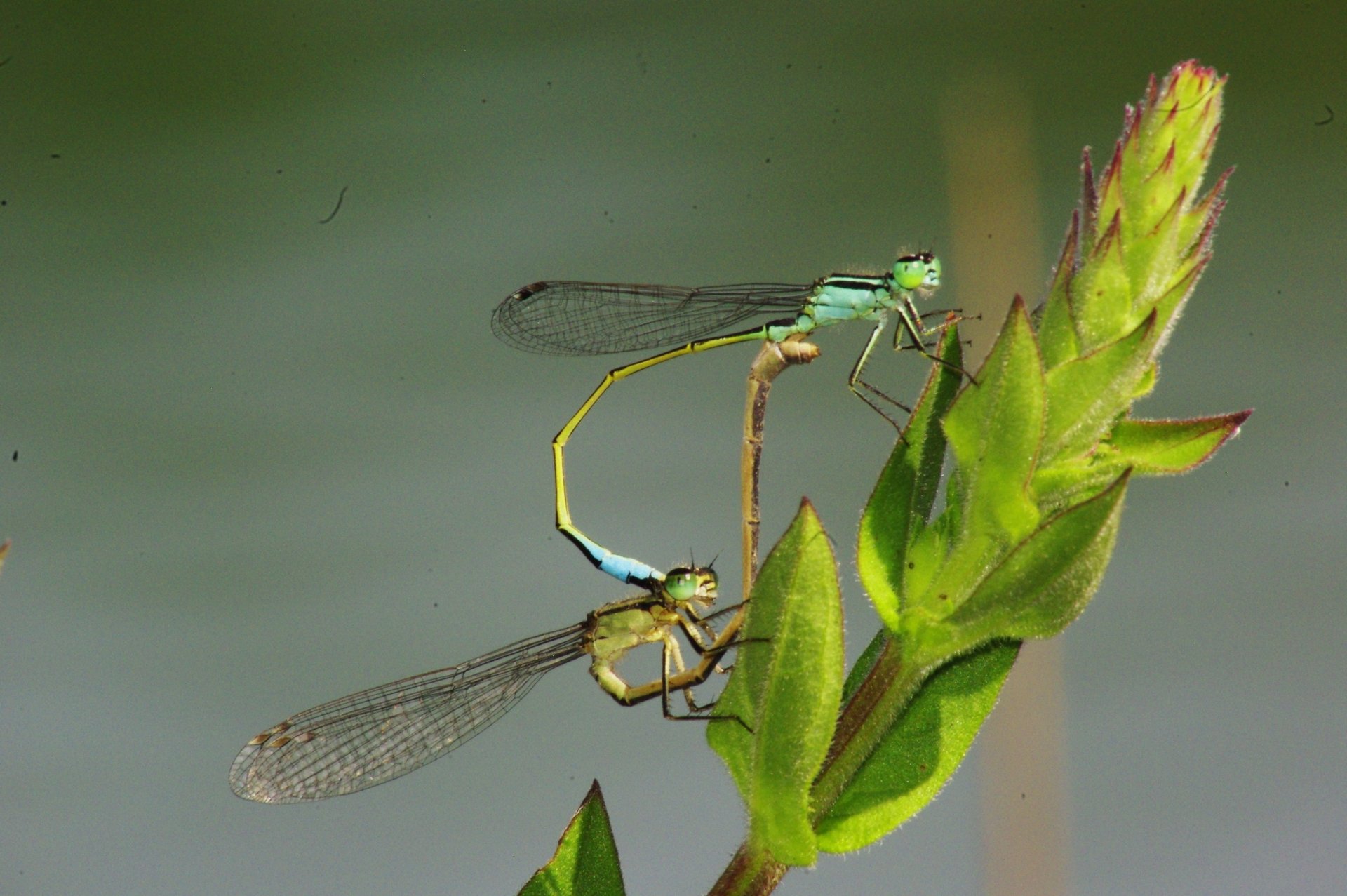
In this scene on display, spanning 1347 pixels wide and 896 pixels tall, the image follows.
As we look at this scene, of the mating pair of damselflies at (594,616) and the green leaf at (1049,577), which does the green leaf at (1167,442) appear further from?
the mating pair of damselflies at (594,616)

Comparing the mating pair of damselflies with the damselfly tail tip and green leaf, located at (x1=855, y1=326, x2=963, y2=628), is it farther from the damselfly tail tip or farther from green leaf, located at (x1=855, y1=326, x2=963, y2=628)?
green leaf, located at (x1=855, y1=326, x2=963, y2=628)

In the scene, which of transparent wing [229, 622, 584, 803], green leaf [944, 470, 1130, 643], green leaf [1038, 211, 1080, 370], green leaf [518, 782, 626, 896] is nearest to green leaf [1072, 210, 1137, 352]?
green leaf [1038, 211, 1080, 370]

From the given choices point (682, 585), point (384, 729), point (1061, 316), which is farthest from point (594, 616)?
point (1061, 316)

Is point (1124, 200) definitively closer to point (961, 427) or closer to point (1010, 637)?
point (961, 427)

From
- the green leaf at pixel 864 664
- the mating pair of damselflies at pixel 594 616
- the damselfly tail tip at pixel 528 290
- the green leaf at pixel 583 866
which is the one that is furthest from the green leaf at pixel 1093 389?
the damselfly tail tip at pixel 528 290

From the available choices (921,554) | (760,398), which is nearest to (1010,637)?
(921,554)

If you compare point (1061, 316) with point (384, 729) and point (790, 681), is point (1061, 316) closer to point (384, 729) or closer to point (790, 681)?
point (790, 681)

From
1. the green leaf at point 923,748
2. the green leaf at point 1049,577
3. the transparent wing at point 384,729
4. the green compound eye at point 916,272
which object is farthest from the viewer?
the transparent wing at point 384,729
